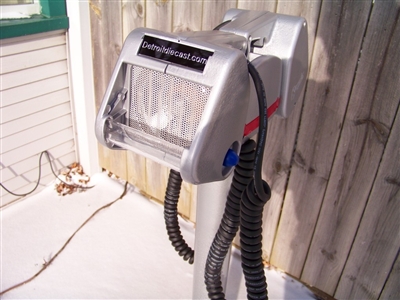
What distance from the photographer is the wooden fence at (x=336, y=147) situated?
1.25 meters

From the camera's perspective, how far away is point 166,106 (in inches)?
31.9

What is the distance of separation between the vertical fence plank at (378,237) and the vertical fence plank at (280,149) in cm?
34

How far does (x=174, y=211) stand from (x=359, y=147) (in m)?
0.69

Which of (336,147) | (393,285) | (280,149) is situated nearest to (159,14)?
(280,149)

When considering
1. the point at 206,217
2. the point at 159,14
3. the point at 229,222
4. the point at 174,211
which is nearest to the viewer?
the point at 229,222

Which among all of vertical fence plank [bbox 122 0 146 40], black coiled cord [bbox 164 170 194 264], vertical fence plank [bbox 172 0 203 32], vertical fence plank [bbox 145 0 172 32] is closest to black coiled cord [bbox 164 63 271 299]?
black coiled cord [bbox 164 170 194 264]

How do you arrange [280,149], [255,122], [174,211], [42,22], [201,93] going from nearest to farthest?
[201,93] < [255,122] < [174,211] < [280,149] < [42,22]

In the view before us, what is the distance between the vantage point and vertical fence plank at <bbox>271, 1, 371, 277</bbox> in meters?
1.26

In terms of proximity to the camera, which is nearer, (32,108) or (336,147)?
(336,147)

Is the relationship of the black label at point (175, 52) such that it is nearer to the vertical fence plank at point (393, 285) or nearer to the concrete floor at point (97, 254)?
the vertical fence plank at point (393, 285)

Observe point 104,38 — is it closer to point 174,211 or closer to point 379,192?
point 174,211

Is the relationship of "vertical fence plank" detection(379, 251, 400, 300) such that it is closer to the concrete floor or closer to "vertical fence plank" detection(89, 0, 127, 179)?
the concrete floor

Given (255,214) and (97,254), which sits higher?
(255,214)

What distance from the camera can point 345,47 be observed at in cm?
128
